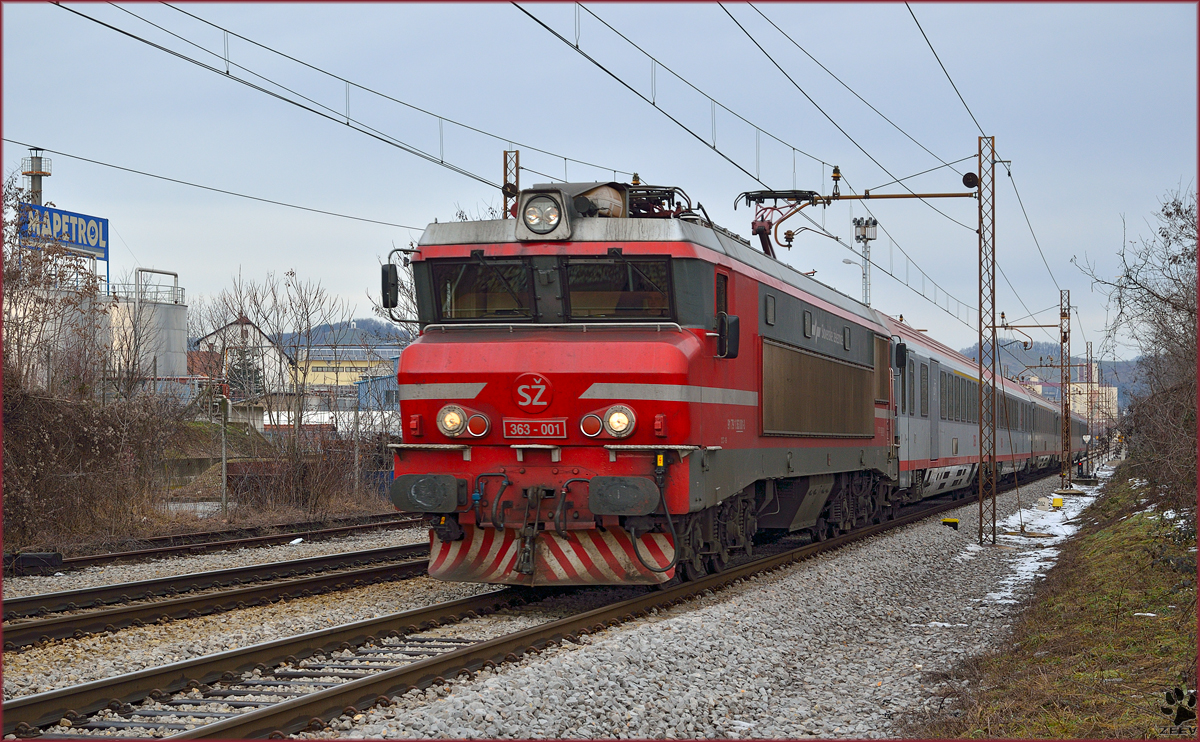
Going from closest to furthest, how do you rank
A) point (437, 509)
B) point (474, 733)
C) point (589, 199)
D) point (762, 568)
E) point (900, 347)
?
point (474, 733)
point (437, 509)
point (589, 199)
point (762, 568)
point (900, 347)

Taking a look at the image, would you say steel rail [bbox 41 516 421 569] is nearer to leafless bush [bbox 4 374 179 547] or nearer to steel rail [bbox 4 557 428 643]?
leafless bush [bbox 4 374 179 547]

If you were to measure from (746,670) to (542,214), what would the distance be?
499cm

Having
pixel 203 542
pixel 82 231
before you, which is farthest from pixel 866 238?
pixel 82 231

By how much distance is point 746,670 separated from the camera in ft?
29.5

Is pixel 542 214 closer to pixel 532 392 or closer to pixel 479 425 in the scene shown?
pixel 532 392

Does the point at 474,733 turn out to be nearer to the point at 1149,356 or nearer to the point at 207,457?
the point at 1149,356

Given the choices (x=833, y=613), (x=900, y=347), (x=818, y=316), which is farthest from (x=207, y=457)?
(x=833, y=613)

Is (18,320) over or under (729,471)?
over

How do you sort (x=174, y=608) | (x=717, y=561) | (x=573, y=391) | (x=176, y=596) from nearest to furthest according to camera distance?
(x=573, y=391) < (x=174, y=608) < (x=176, y=596) < (x=717, y=561)

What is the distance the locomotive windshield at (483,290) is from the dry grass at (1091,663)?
5473 mm

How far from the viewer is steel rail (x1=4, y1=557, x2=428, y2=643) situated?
9.56m

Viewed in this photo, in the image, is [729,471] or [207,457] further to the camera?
[207,457]

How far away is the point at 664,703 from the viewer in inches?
301

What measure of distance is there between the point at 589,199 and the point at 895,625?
19.0ft
